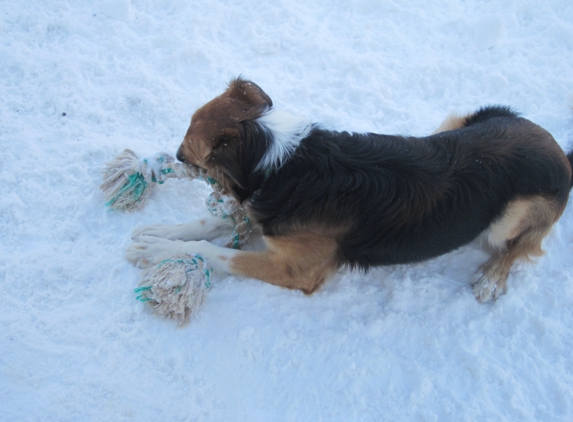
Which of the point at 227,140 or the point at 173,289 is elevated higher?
the point at 227,140

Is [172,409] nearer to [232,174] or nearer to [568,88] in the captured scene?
[232,174]

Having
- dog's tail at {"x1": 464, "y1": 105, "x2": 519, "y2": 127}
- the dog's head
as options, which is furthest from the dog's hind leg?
the dog's head

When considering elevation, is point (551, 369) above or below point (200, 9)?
below

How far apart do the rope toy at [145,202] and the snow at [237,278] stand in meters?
0.13

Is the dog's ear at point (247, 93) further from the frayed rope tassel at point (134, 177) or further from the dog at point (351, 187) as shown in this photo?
the frayed rope tassel at point (134, 177)

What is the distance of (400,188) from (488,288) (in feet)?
4.30

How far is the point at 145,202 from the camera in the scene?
11.5ft

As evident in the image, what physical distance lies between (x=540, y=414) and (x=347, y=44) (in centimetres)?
429

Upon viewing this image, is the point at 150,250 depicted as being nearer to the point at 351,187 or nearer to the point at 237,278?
the point at 237,278

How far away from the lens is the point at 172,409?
8.71 feet

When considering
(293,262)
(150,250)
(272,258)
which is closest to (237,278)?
(272,258)

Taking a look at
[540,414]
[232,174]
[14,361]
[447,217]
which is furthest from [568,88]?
[14,361]

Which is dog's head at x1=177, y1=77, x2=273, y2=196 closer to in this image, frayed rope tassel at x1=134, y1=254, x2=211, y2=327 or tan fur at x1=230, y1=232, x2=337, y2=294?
tan fur at x1=230, y1=232, x2=337, y2=294

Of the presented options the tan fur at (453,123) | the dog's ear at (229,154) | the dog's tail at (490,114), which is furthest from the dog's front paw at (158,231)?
the dog's tail at (490,114)
